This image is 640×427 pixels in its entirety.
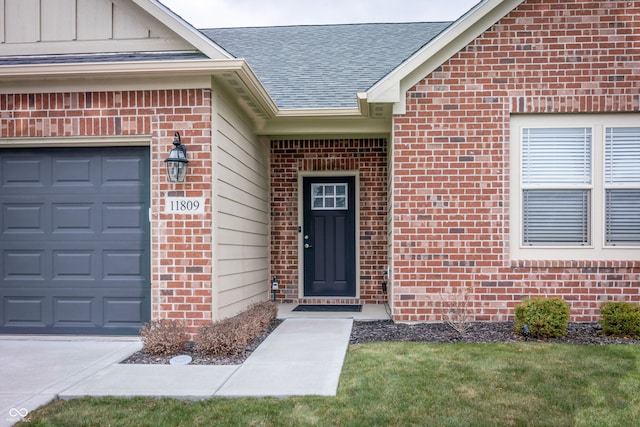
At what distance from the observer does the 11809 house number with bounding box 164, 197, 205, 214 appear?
676 cm

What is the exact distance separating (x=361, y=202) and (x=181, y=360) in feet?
16.9

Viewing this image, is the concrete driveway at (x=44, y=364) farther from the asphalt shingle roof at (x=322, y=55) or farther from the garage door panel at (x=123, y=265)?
the asphalt shingle roof at (x=322, y=55)

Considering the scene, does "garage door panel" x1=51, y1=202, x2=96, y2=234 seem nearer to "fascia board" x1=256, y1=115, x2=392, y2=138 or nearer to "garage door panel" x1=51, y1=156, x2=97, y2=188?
"garage door panel" x1=51, y1=156, x2=97, y2=188

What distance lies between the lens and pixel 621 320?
6668 millimetres

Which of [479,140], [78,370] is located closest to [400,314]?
[479,140]

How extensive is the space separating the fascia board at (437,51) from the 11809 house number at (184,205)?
8.50 ft

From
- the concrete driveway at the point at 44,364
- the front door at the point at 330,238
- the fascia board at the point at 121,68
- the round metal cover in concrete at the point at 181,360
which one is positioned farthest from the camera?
the front door at the point at 330,238

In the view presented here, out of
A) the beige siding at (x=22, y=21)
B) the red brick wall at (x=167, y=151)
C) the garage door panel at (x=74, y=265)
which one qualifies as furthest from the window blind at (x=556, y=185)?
the beige siding at (x=22, y=21)

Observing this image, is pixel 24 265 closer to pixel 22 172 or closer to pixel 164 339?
pixel 22 172

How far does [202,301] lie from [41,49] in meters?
3.93

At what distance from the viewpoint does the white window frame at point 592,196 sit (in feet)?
25.0

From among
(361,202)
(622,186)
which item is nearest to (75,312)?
(361,202)

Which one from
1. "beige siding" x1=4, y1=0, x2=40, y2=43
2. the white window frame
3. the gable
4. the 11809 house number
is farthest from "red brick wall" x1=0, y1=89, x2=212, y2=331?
the white window frame

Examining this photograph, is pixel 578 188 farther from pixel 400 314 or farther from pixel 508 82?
pixel 400 314
